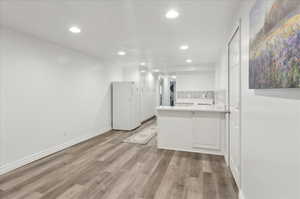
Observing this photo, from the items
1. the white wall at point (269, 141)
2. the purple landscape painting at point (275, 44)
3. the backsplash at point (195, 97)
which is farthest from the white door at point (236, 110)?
the backsplash at point (195, 97)

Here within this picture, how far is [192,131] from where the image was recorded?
3.12 m

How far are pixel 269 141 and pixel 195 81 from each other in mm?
5888

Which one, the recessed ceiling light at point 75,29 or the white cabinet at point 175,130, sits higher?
the recessed ceiling light at point 75,29

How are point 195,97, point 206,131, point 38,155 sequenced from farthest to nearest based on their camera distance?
point 195,97 < point 206,131 < point 38,155

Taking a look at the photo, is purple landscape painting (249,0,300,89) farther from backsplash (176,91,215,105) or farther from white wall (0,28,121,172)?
backsplash (176,91,215,105)

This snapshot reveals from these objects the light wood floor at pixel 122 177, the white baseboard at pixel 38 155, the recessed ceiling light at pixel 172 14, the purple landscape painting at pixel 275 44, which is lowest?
the light wood floor at pixel 122 177

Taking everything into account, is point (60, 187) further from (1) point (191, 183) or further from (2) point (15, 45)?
(2) point (15, 45)

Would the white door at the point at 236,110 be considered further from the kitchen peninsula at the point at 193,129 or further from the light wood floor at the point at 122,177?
the kitchen peninsula at the point at 193,129

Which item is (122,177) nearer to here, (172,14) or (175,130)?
(175,130)

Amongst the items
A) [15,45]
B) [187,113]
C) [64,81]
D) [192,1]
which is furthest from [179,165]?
[15,45]

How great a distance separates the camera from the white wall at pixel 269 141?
2.53ft

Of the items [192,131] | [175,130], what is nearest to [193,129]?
[192,131]

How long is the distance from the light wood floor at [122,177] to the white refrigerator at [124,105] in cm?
189

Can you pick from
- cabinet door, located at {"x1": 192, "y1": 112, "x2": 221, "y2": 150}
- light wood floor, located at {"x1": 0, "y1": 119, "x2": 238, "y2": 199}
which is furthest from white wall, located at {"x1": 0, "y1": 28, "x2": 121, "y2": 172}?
cabinet door, located at {"x1": 192, "y1": 112, "x2": 221, "y2": 150}
